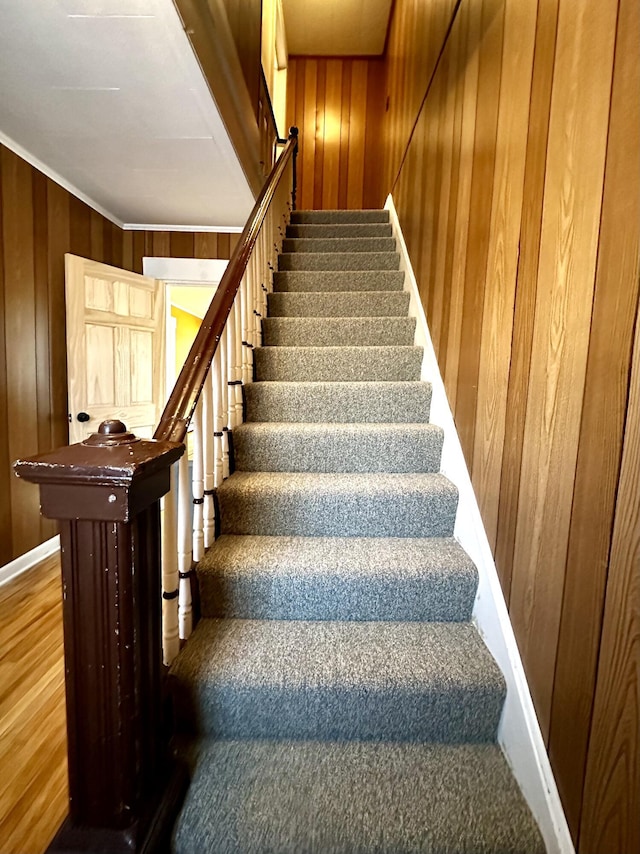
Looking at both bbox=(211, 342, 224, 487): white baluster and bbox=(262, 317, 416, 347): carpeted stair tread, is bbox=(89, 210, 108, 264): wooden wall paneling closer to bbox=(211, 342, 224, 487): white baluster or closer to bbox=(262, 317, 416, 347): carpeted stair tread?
bbox=(262, 317, 416, 347): carpeted stair tread

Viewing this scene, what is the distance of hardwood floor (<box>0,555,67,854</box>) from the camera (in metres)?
1.06

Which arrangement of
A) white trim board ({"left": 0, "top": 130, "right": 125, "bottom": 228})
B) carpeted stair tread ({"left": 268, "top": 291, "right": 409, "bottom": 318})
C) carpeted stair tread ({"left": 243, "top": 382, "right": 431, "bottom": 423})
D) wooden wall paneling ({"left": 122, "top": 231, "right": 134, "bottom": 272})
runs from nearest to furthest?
carpeted stair tread ({"left": 243, "top": 382, "right": 431, "bottom": 423})
white trim board ({"left": 0, "top": 130, "right": 125, "bottom": 228})
carpeted stair tread ({"left": 268, "top": 291, "right": 409, "bottom": 318})
wooden wall paneling ({"left": 122, "top": 231, "right": 134, "bottom": 272})

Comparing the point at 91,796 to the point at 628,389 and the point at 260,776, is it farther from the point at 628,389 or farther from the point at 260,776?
the point at 628,389

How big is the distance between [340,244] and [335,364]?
141 cm

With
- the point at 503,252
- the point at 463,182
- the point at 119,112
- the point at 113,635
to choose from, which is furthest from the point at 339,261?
the point at 113,635

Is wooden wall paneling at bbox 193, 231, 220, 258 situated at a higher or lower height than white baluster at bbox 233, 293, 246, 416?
higher

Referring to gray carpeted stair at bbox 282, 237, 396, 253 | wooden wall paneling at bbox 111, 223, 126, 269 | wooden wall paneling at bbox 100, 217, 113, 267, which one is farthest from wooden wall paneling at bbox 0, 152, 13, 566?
gray carpeted stair at bbox 282, 237, 396, 253

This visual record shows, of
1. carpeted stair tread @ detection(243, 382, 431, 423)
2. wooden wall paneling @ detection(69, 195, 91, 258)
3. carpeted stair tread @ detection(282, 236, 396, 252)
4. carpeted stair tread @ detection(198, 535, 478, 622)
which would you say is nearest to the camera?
carpeted stair tread @ detection(198, 535, 478, 622)

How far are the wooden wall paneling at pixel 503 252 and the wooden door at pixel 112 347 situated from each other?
248 centimetres

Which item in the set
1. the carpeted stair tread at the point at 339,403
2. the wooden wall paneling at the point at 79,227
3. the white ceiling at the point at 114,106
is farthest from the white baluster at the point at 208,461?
the wooden wall paneling at the point at 79,227

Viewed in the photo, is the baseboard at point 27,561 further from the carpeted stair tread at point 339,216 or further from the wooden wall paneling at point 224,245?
the carpeted stair tread at point 339,216

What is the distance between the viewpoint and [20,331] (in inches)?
92.4

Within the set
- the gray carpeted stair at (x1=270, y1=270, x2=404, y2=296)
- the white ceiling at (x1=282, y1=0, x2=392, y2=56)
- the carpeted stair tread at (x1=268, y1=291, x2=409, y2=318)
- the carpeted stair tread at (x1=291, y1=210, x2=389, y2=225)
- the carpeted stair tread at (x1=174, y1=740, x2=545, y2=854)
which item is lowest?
the carpeted stair tread at (x1=174, y1=740, x2=545, y2=854)

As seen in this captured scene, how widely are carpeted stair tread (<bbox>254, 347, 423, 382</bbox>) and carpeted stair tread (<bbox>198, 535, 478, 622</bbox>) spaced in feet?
3.39
